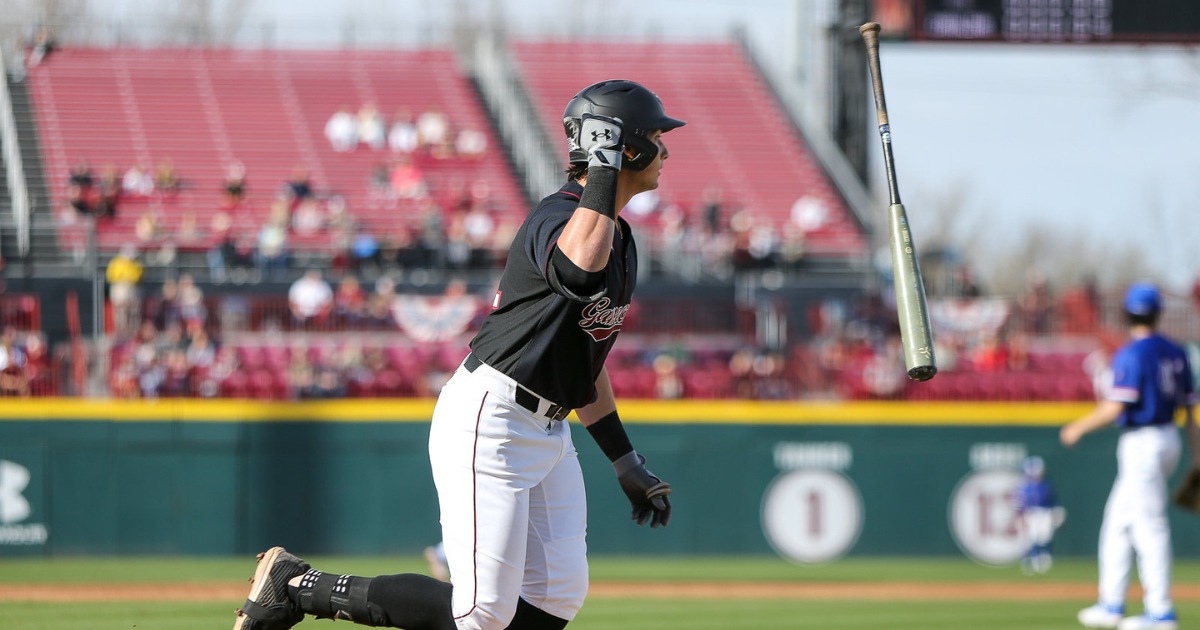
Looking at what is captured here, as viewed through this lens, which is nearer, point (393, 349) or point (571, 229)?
point (571, 229)

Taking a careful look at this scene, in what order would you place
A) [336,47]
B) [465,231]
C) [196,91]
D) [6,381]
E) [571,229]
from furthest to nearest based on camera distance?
[336,47], [196,91], [465,231], [6,381], [571,229]

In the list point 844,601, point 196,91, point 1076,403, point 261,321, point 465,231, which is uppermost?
point 196,91

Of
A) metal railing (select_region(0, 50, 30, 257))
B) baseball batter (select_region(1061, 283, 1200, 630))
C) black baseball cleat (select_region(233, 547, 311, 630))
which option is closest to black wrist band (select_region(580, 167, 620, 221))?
black baseball cleat (select_region(233, 547, 311, 630))

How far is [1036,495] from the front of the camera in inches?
534

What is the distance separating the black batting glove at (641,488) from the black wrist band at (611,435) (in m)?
0.02

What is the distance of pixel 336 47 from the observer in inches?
1056

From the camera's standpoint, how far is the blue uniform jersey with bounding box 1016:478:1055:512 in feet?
44.5

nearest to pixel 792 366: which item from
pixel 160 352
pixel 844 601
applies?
pixel 844 601

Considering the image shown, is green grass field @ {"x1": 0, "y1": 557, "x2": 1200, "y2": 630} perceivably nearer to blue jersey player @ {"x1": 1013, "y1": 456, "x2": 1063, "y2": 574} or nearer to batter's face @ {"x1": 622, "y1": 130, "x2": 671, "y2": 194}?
blue jersey player @ {"x1": 1013, "y1": 456, "x2": 1063, "y2": 574}

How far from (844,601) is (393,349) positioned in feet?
24.7

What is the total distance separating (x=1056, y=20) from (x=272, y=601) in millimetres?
14740

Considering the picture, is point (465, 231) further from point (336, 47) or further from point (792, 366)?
point (336, 47)

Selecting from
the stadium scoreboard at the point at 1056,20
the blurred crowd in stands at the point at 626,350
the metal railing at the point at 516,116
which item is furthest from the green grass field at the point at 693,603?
the metal railing at the point at 516,116

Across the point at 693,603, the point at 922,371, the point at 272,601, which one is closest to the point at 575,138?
the point at 922,371
